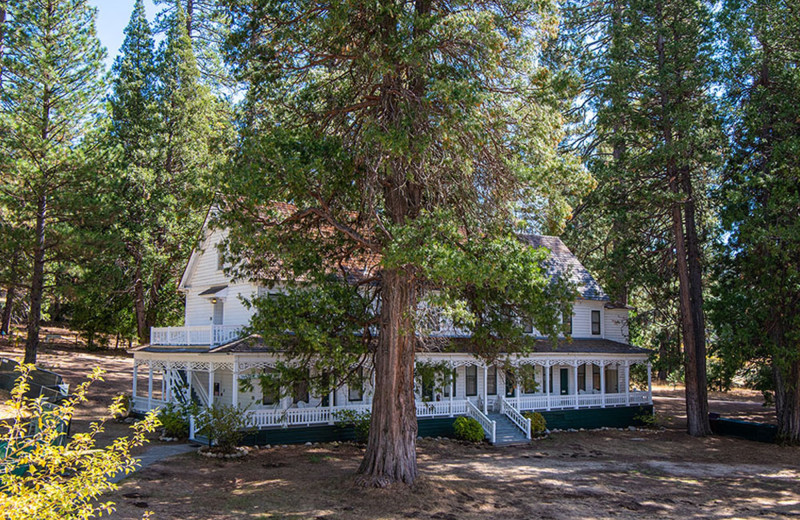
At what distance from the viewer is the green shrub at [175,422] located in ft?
74.9

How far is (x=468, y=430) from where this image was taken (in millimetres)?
25516

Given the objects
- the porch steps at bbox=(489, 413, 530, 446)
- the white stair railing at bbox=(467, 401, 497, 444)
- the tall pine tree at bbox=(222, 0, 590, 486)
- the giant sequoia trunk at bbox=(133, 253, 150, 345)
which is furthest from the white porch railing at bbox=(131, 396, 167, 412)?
the porch steps at bbox=(489, 413, 530, 446)

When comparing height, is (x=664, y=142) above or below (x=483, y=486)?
above

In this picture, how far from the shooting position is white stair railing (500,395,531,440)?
26666mm

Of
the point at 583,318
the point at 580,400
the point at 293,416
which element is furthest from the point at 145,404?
the point at 583,318

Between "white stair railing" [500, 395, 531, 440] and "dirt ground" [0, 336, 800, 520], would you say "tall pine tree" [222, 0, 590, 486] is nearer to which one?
"dirt ground" [0, 336, 800, 520]

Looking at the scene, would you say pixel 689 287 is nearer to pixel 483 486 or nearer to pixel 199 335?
pixel 483 486

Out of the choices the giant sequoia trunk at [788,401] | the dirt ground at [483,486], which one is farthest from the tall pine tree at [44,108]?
the giant sequoia trunk at [788,401]

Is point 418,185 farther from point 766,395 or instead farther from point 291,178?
point 766,395

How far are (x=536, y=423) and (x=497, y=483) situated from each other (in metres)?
9.20

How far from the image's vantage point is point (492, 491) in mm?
17734

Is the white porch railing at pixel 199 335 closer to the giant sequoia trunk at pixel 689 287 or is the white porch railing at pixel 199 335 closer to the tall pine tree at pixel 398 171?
the tall pine tree at pixel 398 171

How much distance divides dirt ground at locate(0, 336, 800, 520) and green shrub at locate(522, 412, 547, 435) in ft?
1.91

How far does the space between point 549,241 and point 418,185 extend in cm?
2066
